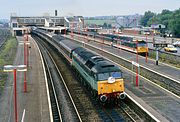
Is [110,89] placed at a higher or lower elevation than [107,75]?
lower

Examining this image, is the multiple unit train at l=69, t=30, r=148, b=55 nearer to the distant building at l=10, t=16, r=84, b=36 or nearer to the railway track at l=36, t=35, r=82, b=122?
the railway track at l=36, t=35, r=82, b=122

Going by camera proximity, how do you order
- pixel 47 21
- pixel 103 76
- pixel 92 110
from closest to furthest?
pixel 103 76
pixel 92 110
pixel 47 21

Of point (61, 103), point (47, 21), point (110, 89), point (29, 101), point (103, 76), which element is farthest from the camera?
point (47, 21)

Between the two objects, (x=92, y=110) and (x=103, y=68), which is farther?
(x=92, y=110)

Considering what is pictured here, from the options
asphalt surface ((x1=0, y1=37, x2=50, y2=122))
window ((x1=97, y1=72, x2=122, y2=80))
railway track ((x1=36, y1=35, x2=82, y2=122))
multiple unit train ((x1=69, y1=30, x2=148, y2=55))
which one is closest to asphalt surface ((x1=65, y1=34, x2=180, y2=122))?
window ((x1=97, y1=72, x2=122, y2=80))

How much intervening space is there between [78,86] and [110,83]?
8633 millimetres

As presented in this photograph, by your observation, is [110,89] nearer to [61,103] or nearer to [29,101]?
[61,103]

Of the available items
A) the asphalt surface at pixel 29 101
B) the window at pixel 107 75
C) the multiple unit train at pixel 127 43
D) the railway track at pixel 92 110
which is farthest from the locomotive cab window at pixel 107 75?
the multiple unit train at pixel 127 43

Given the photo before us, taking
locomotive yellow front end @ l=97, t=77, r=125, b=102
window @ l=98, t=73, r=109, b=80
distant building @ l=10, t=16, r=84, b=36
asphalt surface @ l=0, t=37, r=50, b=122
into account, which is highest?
distant building @ l=10, t=16, r=84, b=36

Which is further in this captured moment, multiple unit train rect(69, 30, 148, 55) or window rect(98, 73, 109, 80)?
multiple unit train rect(69, 30, 148, 55)

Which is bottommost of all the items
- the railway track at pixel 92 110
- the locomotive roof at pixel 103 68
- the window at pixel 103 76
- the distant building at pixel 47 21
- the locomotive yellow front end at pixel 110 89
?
the railway track at pixel 92 110

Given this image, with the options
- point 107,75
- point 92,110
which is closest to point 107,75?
point 107,75

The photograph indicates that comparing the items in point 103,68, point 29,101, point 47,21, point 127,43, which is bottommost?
point 29,101

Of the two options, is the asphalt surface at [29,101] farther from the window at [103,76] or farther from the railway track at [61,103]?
the window at [103,76]
